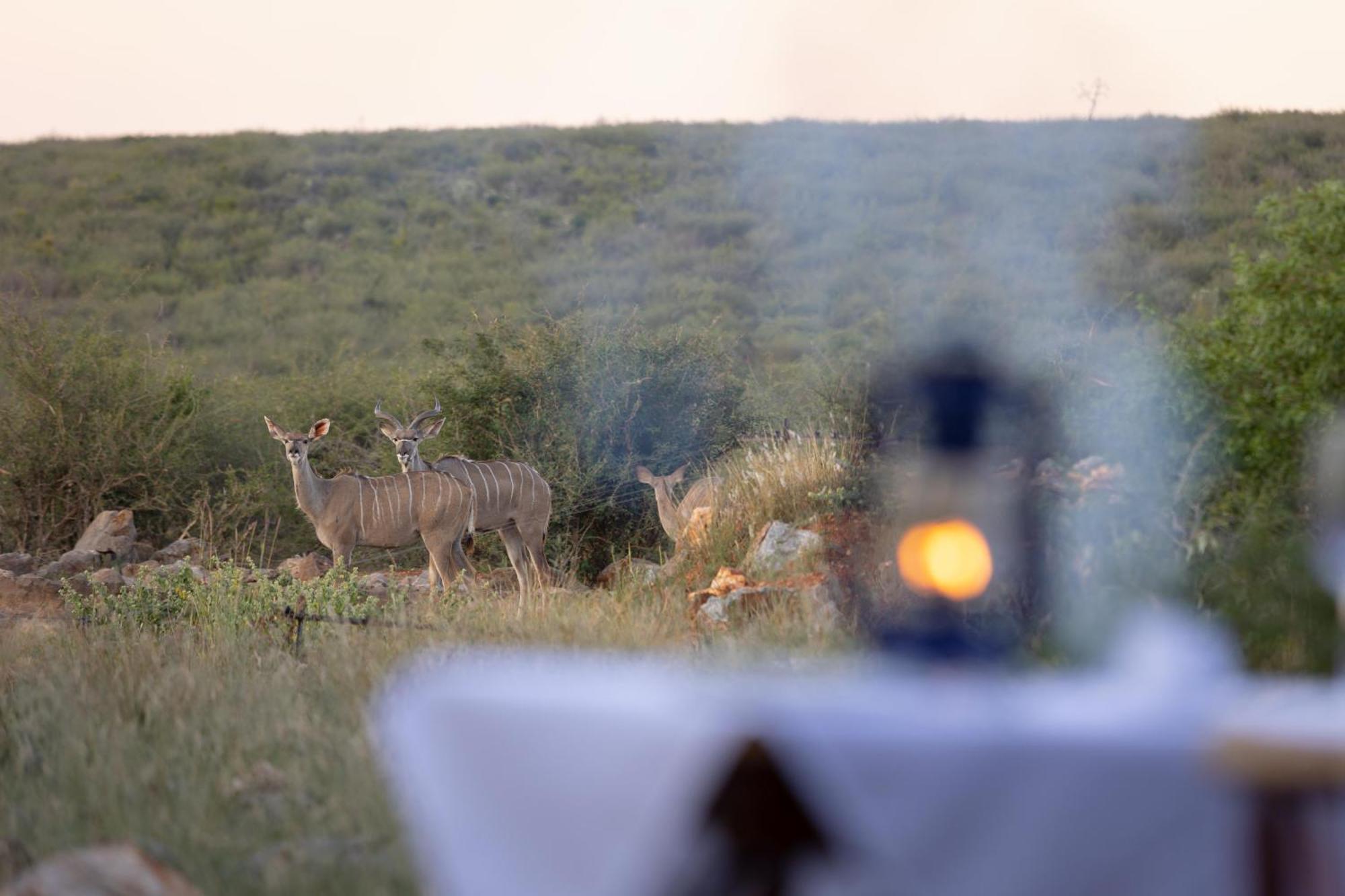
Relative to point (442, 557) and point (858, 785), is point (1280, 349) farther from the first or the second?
point (442, 557)

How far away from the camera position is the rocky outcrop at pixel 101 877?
272 centimetres

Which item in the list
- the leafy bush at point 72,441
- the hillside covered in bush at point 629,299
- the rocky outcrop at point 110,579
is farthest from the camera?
the leafy bush at point 72,441

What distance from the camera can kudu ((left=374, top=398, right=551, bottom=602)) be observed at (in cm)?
1263

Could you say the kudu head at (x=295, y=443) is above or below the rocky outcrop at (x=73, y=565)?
above

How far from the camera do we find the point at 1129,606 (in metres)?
5.47

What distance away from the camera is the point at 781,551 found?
8422 millimetres

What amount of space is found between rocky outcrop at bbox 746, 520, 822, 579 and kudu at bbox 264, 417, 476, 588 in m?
4.12

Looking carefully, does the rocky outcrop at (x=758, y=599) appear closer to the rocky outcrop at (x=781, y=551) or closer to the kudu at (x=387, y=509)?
the rocky outcrop at (x=781, y=551)

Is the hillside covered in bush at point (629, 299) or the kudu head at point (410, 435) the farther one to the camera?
the kudu head at point (410, 435)

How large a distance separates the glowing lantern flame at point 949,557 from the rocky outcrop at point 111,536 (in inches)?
462

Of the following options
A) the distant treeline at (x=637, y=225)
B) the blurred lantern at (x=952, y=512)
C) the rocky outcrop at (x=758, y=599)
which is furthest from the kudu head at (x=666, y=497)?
the distant treeline at (x=637, y=225)

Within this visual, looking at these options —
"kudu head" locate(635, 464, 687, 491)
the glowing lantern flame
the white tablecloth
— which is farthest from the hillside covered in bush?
the white tablecloth

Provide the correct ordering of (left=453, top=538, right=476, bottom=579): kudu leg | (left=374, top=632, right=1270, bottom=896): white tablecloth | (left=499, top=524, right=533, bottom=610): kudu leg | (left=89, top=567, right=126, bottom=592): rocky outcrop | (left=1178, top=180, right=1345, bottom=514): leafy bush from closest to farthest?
(left=374, top=632, right=1270, bottom=896): white tablecloth → (left=1178, top=180, right=1345, bottom=514): leafy bush → (left=89, top=567, right=126, bottom=592): rocky outcrop → (left=453, top=538, right=476, bottom=579): kudu leg → (left=499, top=524, right=533, bottom=610): kudu leg

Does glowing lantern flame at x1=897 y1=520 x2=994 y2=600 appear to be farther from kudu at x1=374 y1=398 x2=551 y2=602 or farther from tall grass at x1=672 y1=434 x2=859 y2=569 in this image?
kudu at x1=374 y1=398 x2=551 y2=602
